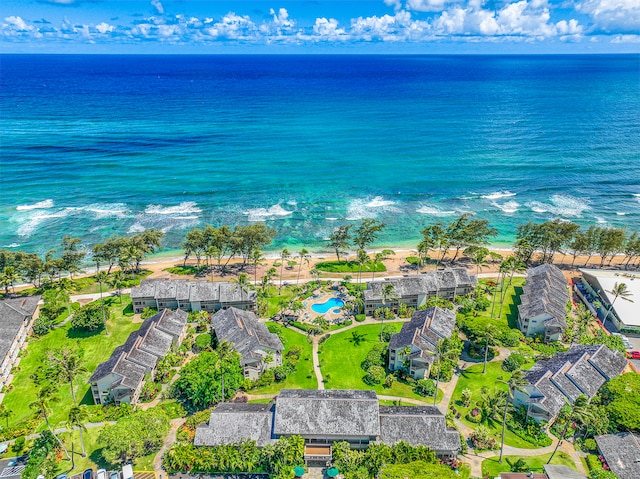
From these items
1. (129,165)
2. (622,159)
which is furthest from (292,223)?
(622,159)

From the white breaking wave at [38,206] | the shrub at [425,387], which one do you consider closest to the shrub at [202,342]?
the shrub at [425,387]

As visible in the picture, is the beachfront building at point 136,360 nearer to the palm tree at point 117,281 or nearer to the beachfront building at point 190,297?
the beachfront building at point 190,297

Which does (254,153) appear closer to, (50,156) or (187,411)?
(50,156)

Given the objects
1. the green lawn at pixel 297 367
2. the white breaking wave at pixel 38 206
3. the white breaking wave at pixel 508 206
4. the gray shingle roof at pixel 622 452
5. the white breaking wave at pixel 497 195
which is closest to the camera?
the gray shingle roof at pixel 622 452

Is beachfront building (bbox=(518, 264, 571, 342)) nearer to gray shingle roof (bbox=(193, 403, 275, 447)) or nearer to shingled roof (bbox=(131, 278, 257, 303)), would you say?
gray shingle roof (bbox=(193, 403, 275, 447))

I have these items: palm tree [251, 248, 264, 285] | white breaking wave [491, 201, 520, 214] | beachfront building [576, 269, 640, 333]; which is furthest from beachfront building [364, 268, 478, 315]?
white breaking wave [491, 201, 520, 214]

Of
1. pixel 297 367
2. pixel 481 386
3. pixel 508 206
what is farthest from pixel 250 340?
pixel 508 206

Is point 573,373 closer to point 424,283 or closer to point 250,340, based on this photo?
point 424,283
